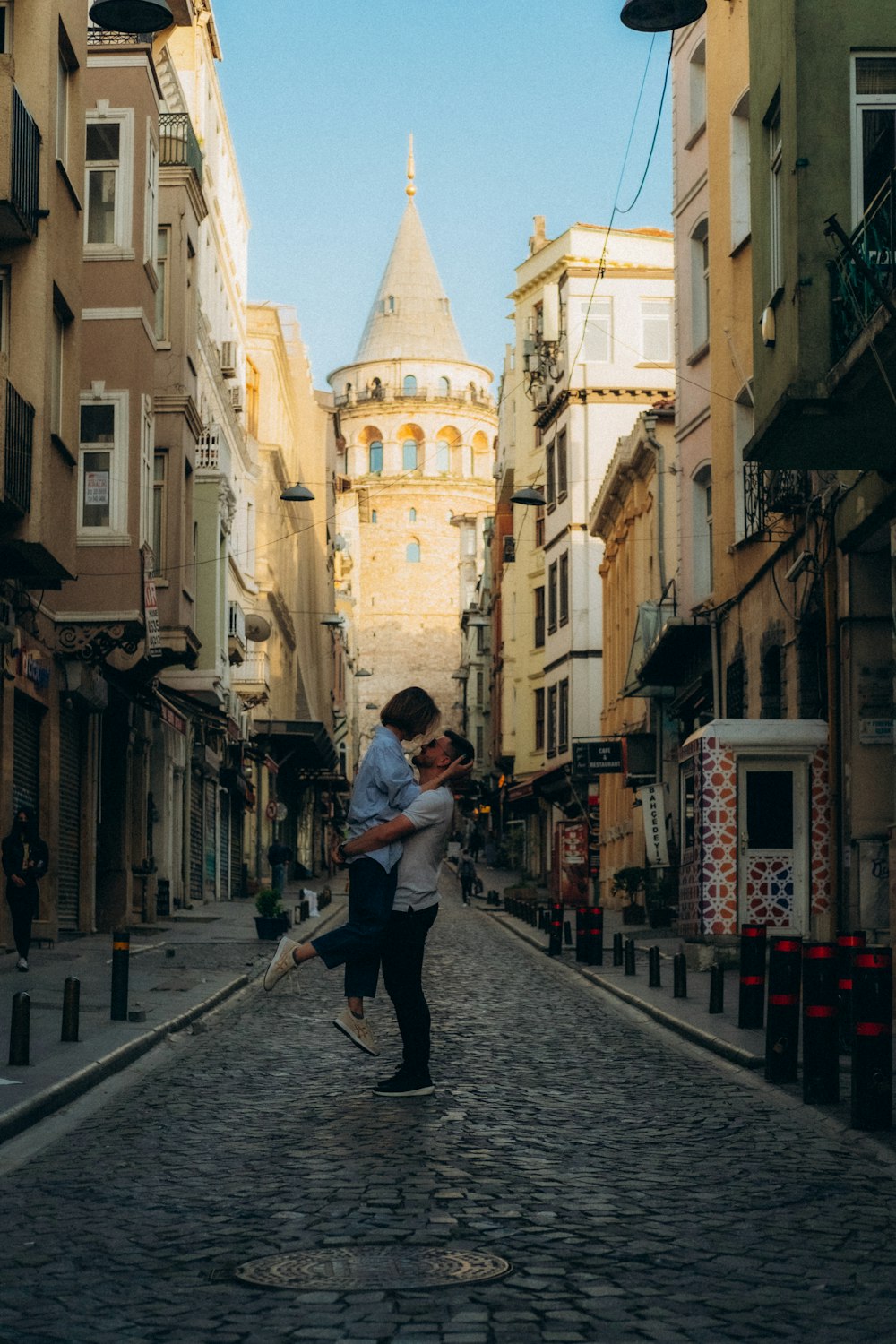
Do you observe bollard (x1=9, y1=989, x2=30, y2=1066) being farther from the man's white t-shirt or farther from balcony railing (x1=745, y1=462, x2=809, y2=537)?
balcony railing (x1=745, y1=462, x2=809, y2=537)

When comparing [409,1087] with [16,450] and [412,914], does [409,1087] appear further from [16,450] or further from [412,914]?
[16,450]

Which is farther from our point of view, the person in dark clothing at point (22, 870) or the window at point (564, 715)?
the window at point (564, 715)

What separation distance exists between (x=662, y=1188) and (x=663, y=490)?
3014 centimetres

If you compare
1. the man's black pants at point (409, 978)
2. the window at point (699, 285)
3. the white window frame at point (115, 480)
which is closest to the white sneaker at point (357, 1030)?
the man's black pants at point (409, 978)

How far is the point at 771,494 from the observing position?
21.2 metres

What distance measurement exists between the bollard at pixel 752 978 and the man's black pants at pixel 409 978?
15.4ft

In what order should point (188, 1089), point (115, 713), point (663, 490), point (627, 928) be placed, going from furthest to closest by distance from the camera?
point (663, 490)
point (627, 928)
point (115, 713)
point (188, 1089)

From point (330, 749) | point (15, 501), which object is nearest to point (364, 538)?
point (330, 749)

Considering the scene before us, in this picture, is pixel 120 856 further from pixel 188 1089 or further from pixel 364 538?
pixel 364 538

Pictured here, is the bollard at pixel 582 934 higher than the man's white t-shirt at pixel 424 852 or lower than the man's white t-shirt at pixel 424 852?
lower

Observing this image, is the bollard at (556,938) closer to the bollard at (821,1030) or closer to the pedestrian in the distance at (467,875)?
the bollard at (821,1030)

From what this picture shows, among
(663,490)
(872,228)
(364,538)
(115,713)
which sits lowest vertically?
(115,713)

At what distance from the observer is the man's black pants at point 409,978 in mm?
9898

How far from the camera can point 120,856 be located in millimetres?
30000
